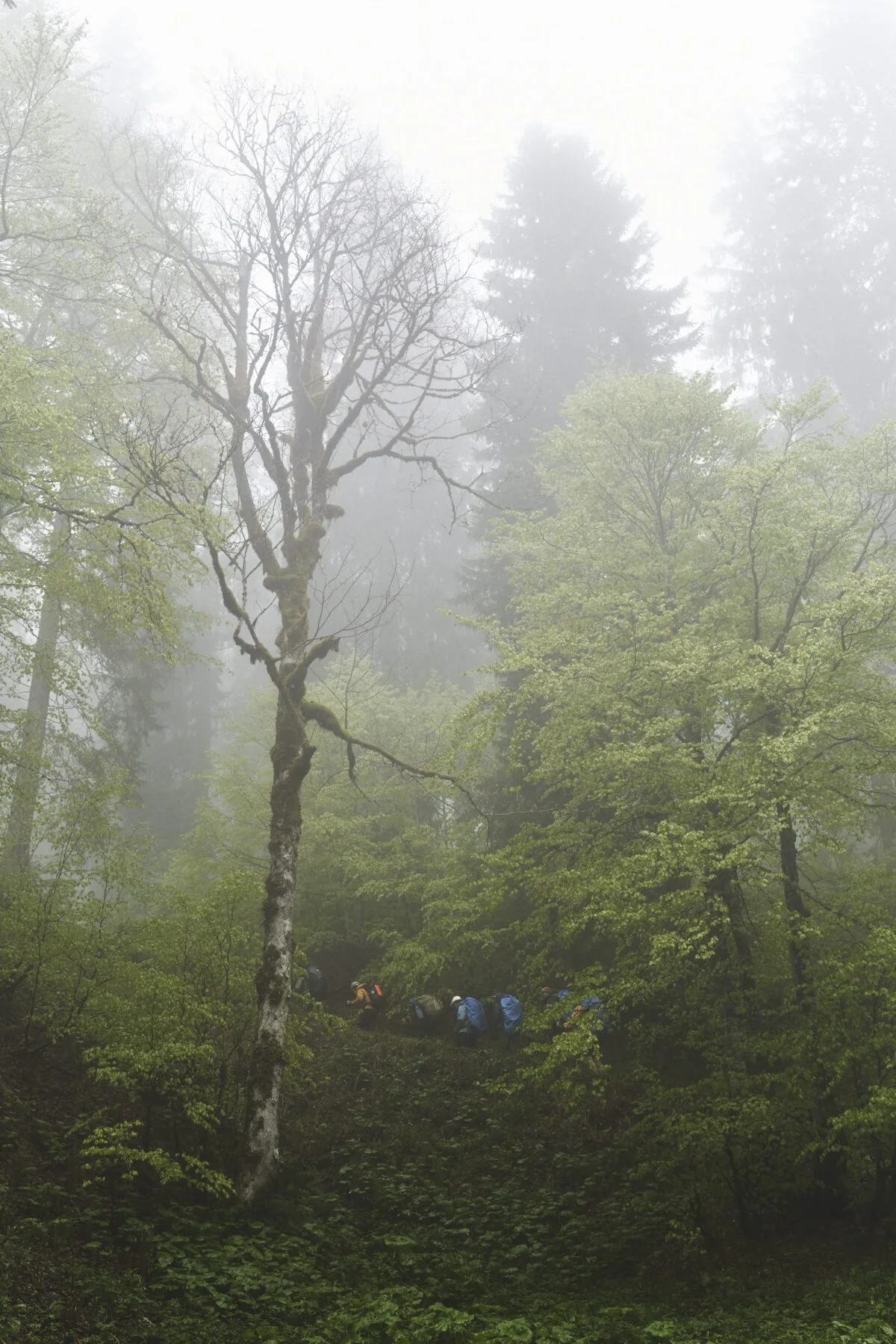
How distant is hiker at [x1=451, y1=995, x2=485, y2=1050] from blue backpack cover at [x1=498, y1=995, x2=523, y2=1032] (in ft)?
1.27

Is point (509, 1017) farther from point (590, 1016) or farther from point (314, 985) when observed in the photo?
point (590, 1016)

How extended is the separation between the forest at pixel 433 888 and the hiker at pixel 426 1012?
2.7 inches

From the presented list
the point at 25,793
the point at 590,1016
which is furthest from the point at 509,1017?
the point at 25,793

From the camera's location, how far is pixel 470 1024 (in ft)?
38.9

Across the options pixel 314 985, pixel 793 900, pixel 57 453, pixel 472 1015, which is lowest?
pixel 472 1015

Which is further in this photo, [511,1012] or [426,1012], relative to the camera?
[426,1012]

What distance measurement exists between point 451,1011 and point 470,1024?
932 mm

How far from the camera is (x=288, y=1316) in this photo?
5340mm

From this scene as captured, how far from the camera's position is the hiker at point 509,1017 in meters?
11.5

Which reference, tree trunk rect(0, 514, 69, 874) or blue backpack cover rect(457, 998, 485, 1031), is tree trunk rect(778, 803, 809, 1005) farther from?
tree trunk rect(0, 514, 69, 874)

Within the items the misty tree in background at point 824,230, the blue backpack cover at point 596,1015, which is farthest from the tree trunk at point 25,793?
the misty tree in background at point 824,230

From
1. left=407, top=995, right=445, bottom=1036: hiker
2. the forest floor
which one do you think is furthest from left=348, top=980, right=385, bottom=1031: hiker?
the forest floor

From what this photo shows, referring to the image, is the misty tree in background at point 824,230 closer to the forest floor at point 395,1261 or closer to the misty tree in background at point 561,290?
the misty tree in background at point 561,290

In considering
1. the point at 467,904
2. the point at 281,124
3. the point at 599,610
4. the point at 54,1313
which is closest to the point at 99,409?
the point at 281,124
